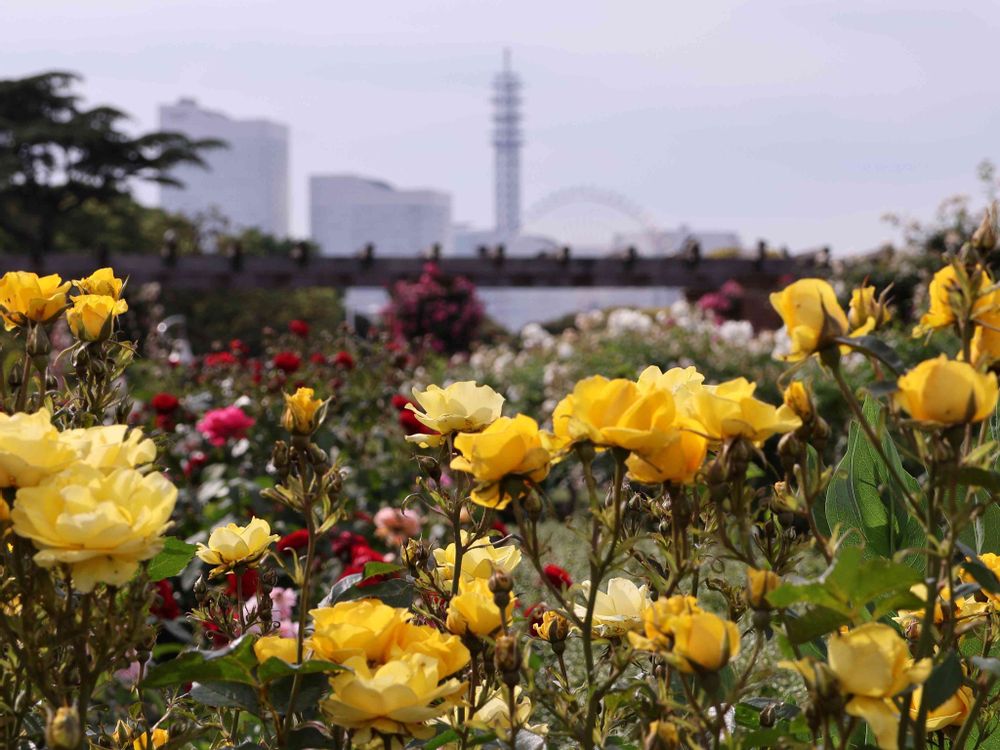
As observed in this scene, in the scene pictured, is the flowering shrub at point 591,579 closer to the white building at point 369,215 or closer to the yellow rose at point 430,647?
the yellow rose at point 430,647

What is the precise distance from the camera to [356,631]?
62 centimetres

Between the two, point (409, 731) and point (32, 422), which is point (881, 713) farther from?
point (32, 422)

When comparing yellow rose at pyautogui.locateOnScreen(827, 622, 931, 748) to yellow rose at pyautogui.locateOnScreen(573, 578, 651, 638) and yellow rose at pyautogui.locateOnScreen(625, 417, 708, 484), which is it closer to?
yellow rose at pyautogui.locateOnScreen(625, 417, 708, 484)

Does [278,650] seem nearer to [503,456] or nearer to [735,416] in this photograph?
[503,456]

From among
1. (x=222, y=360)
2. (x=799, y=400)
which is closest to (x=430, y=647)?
(x=799, y=400)

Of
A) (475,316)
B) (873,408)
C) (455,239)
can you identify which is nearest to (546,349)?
(475,316)

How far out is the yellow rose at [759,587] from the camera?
580 millimetres

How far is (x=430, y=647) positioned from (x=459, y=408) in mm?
186

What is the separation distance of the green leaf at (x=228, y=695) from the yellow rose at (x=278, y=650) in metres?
0.03

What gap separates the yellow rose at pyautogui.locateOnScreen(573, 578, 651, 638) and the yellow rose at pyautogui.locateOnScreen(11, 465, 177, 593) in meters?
0.33

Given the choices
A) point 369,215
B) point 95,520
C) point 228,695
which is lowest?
point 228,695

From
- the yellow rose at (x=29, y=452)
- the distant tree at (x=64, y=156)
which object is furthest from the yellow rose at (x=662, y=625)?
the distant tree at (x=64, y=156)

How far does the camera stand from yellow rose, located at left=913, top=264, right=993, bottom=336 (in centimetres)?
62

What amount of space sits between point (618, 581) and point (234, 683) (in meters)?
0.29
